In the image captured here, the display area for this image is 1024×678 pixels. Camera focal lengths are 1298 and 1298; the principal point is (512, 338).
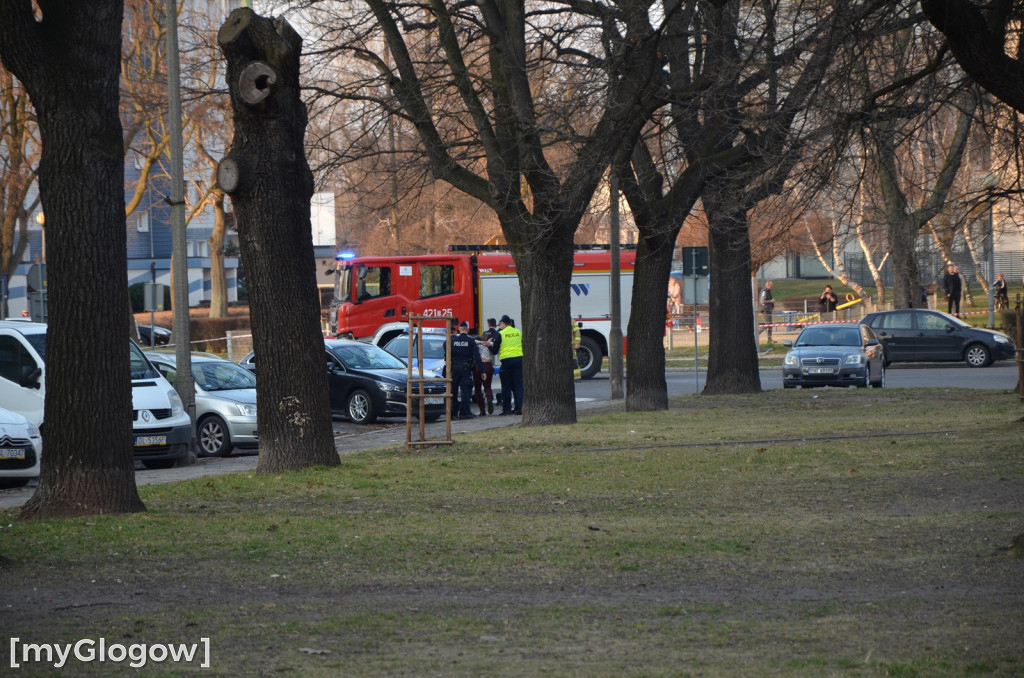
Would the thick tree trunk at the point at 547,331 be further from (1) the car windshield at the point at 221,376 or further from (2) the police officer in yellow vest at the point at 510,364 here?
(2) the police officer in yellow vest at the point at 510,364

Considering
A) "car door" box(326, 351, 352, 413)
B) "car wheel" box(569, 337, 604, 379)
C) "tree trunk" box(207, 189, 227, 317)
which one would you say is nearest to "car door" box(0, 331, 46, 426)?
"car door" box(326, 351, 352, 413)

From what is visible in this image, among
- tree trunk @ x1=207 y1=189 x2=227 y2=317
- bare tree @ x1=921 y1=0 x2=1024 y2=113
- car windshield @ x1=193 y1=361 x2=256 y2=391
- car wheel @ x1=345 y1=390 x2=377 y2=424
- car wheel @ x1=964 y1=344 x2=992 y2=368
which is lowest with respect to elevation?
car wheel @ x1=345 y1=390 x2=377 y2=424

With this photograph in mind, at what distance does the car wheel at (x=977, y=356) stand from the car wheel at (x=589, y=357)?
32.7 ft

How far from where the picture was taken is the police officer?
24156 mm

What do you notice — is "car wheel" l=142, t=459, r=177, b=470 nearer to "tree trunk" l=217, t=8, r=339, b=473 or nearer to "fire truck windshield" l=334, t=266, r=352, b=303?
"tree trunk" l=217, t=8, r=339, b=473

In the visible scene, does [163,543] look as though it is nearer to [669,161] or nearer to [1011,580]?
[1011,580]

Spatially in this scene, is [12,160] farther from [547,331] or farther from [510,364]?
[547,331]

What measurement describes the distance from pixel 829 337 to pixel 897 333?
7.19 meters

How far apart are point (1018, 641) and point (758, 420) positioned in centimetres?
1353

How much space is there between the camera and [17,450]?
14648mm

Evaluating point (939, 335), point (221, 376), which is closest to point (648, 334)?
point (221, 376)

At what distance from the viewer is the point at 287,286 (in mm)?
13617

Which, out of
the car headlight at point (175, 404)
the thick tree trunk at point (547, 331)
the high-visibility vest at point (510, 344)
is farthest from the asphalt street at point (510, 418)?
A: the thick tree trunk at point (547, 331)

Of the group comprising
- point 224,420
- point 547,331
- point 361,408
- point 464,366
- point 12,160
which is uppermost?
point 12,160
